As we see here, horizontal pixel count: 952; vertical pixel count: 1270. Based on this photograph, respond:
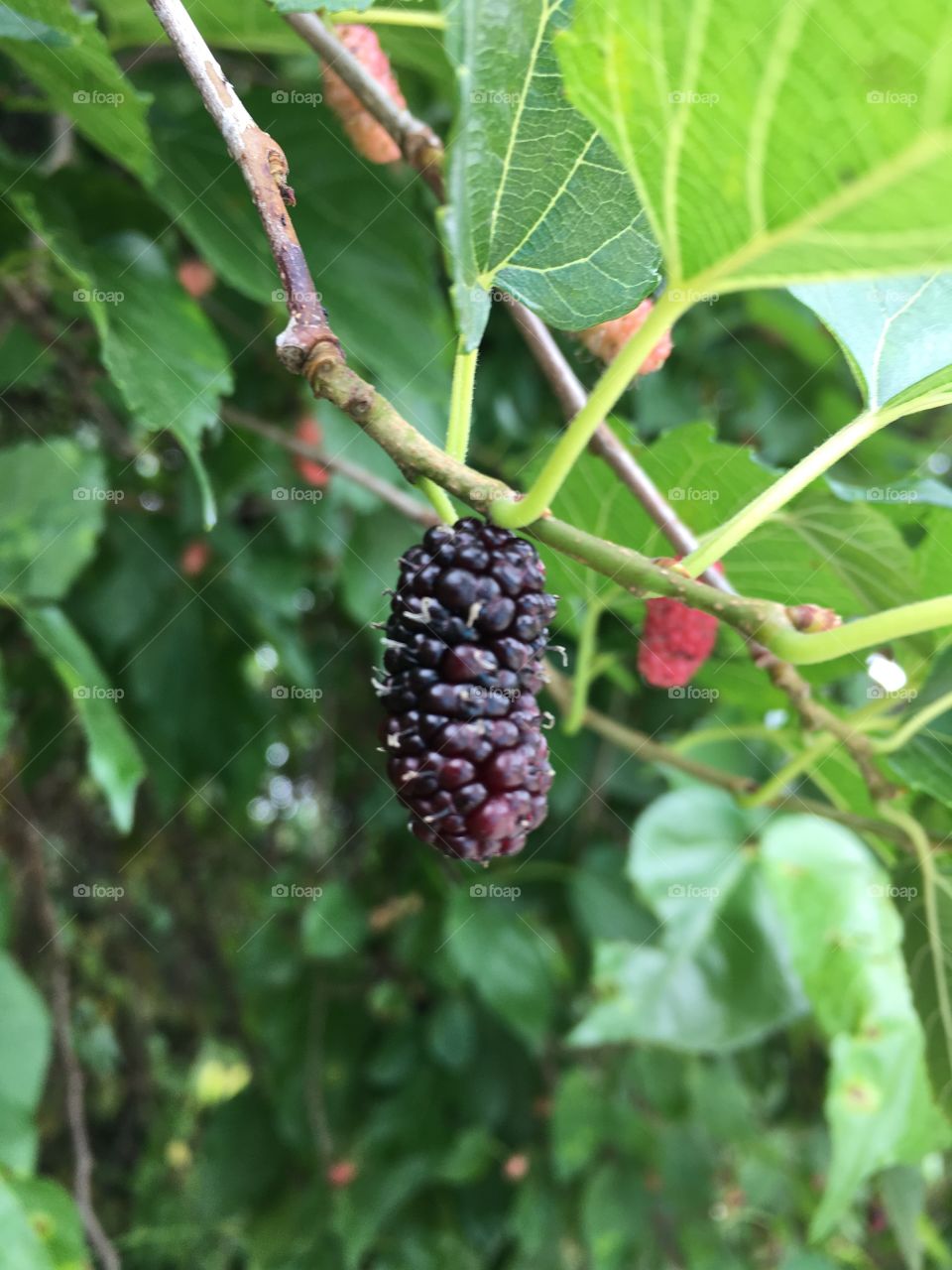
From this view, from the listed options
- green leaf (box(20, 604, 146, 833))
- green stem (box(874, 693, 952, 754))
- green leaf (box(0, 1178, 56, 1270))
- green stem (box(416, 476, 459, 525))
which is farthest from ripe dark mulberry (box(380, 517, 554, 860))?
green leaf (box(0, 1178, 56, 1270))

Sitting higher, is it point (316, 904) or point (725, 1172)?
point (316, 904)

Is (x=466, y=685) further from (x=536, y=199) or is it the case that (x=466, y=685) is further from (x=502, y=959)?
(x=502, y=959)

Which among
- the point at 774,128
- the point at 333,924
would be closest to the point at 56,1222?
the point at 333,924

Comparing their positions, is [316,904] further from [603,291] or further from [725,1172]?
[603,291]

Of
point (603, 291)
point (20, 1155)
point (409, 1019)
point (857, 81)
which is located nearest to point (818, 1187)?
point (409, 1019)

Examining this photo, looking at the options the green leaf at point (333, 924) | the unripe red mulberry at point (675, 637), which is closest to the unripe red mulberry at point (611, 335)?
the unripe red mulberry at point (675, 637)

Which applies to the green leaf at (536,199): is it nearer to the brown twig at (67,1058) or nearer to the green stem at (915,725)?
the green stem at (915,725)
